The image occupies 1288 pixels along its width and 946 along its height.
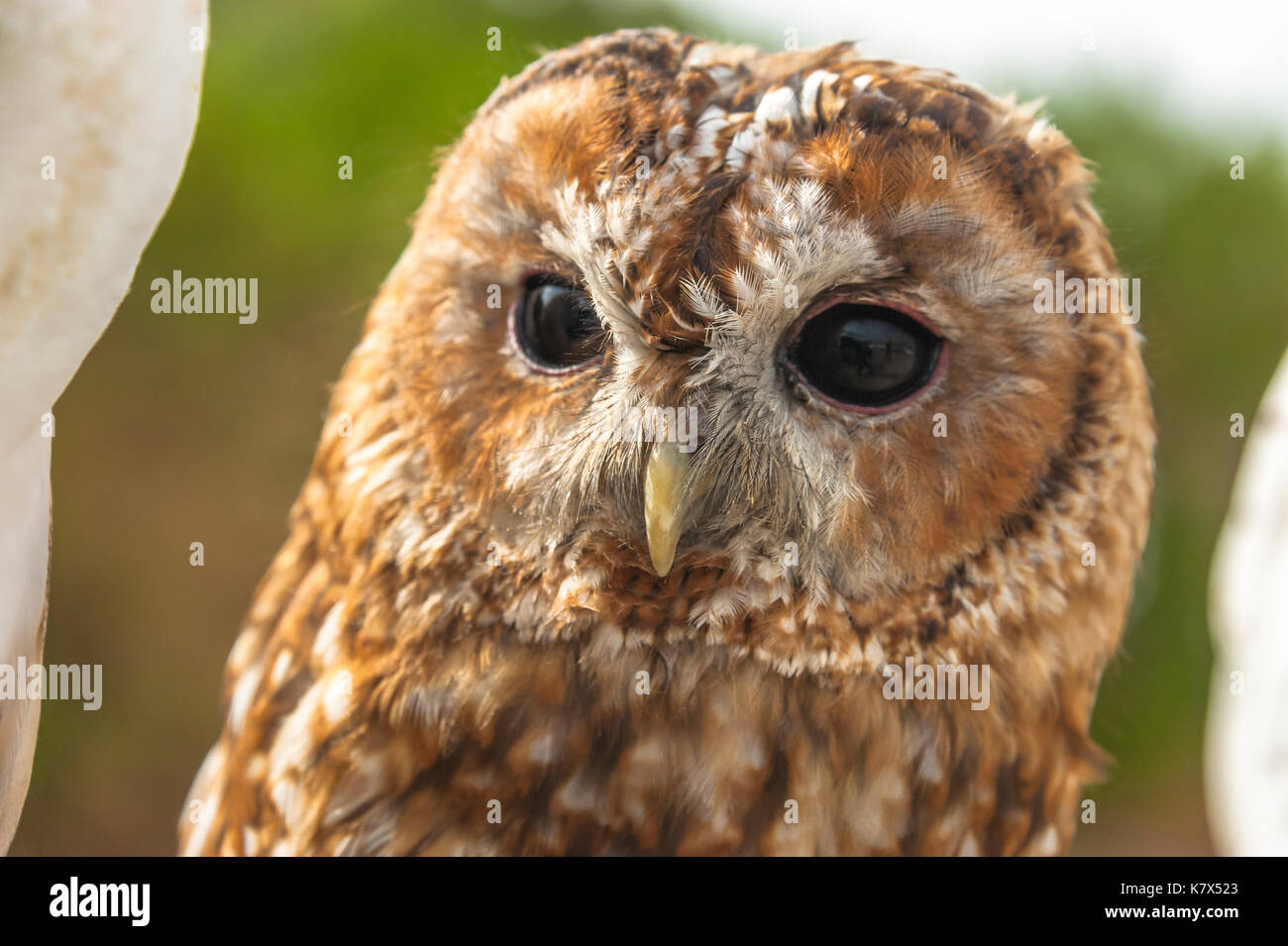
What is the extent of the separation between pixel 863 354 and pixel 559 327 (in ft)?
0.80

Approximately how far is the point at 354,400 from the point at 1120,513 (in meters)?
0.75

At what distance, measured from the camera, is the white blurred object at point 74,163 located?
1.82 feet

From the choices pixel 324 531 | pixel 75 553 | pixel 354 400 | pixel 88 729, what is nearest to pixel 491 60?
pixel 354 400

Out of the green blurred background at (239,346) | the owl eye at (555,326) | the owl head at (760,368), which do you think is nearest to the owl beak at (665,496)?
the owl head at (760,368)

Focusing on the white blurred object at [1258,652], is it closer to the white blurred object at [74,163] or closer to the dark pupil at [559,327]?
the dark pupil at [559,327]

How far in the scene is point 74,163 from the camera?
57 cm

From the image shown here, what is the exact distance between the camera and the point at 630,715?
888 mm

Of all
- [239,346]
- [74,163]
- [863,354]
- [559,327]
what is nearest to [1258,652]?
[863,354]

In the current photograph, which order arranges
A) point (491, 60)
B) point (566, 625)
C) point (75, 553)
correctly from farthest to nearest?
point (75, 553), point (491, 60), point (566, 625)

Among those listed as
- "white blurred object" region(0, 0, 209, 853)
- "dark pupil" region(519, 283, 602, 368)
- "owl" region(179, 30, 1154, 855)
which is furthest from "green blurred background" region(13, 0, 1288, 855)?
"white blurred object" region(0, 0, 209, 853)

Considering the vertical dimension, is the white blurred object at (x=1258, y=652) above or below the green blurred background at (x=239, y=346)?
below

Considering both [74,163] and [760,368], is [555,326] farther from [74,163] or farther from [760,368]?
[74,163]

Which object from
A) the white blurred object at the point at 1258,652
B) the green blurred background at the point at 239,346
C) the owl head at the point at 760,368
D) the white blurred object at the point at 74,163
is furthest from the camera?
the green blurred background at the point at 239,346

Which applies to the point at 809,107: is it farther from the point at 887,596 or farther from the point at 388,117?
the point at 388,117
